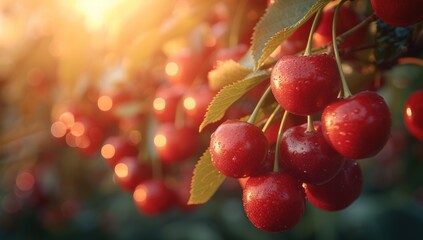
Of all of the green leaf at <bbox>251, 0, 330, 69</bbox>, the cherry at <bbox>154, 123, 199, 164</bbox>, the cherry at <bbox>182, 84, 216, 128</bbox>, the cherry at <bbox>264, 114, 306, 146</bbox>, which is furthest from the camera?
the cherry at <bbox>154, 123, 199, 164</bbox>

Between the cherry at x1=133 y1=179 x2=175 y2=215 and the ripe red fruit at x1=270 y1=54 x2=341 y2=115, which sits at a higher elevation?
the ripe red fruit at x1=270 y1=54 x2=341 y2=115

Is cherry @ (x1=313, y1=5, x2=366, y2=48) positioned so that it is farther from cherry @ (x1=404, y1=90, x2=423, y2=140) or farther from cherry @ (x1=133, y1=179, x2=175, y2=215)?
cherry @ (x1=133, y1=179, x2=175, y2=215)

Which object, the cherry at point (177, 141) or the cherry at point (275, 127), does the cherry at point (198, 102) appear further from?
the cherry at point (275, 127)

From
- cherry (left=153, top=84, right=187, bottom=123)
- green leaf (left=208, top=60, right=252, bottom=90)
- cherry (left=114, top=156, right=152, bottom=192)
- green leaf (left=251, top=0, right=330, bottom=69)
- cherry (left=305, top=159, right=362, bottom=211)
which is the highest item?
green leaf (left=251, top=0, right=330, bottom=69)

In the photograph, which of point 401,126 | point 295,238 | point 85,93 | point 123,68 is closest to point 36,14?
point 85,93

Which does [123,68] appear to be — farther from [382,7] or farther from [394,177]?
[394,177]

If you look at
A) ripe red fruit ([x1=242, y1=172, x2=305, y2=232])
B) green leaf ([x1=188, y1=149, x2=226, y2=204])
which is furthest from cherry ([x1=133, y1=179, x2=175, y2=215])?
ripe red fruit ([x1=242, y1=172, x2=305, y2=232])

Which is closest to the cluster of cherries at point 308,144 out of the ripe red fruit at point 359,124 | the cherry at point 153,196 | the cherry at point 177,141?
the ripe red fruit at point 359,124
